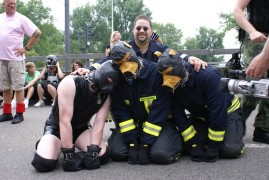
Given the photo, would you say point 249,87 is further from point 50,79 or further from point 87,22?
point 87,22

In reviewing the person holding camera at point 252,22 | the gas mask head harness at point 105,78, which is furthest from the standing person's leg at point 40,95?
the person holding camera at point 252,22

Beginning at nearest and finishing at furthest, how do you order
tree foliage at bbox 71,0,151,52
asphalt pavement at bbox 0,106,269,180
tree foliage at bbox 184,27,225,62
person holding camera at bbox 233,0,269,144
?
person holding camera at bbox 233,0,269,144, asphalt pavement at bbox 0,106,269,180, tree foliage at bbox 71,0,151,52, tree foliage at bbox 184,27,225,62

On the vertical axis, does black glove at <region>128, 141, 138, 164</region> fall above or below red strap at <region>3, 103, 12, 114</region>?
above

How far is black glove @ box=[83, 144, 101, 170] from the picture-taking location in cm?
353

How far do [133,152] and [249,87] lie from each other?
6.33 ft

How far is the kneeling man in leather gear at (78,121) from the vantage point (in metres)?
3.48

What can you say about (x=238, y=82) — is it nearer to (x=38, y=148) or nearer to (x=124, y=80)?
(x=124, y=80)

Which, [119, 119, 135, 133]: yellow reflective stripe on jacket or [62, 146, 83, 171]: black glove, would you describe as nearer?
[62, 146, 83, 171]: black glove

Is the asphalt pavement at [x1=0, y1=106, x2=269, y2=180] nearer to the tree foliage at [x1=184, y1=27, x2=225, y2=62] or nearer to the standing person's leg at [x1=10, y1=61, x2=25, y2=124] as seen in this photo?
the standing person's leg at [x1=10, y1=61, x2=25, y2=124]

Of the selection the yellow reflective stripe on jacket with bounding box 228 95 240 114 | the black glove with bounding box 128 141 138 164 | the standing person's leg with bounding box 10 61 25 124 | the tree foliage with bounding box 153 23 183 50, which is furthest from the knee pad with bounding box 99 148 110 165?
the tree foliage with bounding box 153 23 183 50

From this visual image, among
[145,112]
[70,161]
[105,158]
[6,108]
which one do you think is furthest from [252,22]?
[6,108]

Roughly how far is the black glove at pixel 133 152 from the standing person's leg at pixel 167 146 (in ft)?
0.49

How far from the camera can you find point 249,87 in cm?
199

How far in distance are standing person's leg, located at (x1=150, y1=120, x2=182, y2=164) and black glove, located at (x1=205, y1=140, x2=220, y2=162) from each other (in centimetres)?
27
